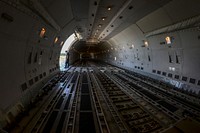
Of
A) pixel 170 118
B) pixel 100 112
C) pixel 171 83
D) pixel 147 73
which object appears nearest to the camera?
pixel 170 118

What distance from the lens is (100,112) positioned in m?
5.91

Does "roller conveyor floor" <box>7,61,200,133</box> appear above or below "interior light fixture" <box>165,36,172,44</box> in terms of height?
below

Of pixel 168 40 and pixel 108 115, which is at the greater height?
pixel 168 40

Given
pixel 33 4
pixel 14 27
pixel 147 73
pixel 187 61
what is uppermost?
pixel 33 4

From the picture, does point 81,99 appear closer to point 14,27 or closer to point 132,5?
point 14,27

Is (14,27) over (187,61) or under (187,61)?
over

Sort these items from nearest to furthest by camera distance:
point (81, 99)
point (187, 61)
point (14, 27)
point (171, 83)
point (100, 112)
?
point (14, 27) → point (100, 112) → point (81, 99) → point (187, 61) → point (171, 83)

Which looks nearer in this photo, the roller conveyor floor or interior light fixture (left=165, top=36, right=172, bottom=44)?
the roller conveyor floor

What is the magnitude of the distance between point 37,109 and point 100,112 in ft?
10.3

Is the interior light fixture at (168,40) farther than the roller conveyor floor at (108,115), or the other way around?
the interior light fixture at (168,40)

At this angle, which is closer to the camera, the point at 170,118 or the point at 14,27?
the point at 14,27

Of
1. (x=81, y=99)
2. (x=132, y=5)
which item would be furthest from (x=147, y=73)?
(x=81, y=99)

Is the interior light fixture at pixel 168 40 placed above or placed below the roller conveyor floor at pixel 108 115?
above

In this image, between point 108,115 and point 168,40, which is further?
point 168,40
